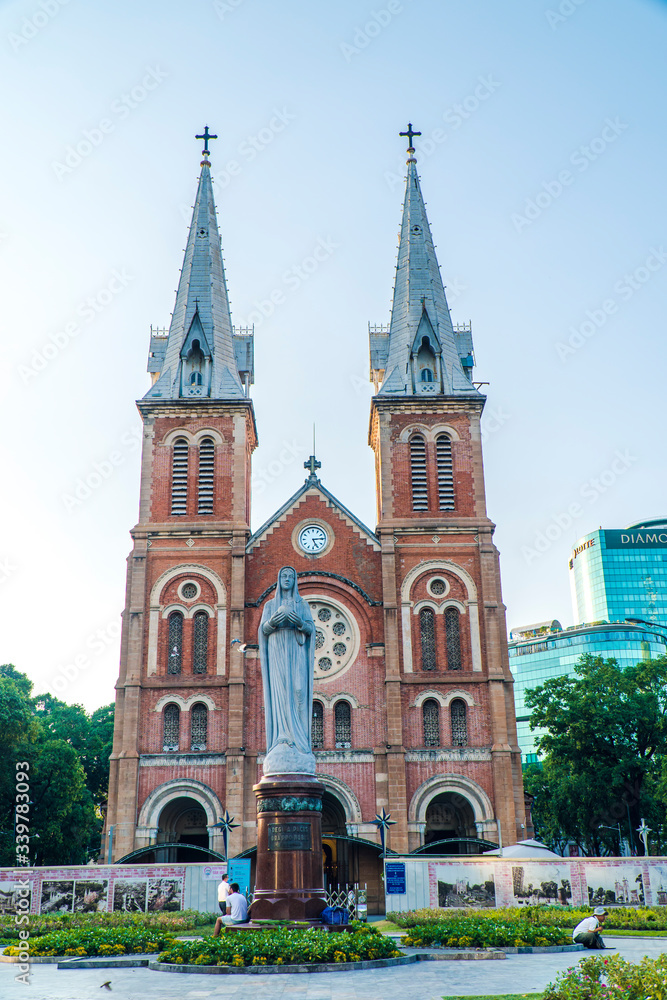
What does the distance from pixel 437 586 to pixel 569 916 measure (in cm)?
2129

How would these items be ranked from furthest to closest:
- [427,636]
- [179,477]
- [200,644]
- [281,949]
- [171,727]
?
1. [179,477]
2. [427,636]
3. [200,644]
4. [171,727]
5. [281,949]

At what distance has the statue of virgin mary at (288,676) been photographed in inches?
773

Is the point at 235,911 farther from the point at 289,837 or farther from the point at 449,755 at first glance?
the point at 449,755

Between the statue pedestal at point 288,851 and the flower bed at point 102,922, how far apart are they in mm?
3380

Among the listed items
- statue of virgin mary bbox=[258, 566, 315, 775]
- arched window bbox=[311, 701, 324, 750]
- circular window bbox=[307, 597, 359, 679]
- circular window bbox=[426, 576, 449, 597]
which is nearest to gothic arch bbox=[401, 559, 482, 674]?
circular window bbox=[426, 576, 449, 597]

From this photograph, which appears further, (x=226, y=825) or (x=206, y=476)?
(x=206, y=476)

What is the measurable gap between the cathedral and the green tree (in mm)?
4581

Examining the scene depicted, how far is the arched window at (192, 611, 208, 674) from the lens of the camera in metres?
40.3

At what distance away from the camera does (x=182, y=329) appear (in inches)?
1855

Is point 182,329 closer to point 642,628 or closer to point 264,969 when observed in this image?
point 264,969

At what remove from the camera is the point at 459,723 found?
129 feet

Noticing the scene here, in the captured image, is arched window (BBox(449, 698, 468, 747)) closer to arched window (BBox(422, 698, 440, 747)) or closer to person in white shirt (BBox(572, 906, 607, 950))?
arched window (BBox(422, 698, 440, 747))

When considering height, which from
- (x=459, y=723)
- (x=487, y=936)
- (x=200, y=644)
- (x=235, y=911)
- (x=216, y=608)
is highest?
(x=216, y=608)

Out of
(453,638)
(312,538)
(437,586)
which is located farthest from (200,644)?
(453,638)
